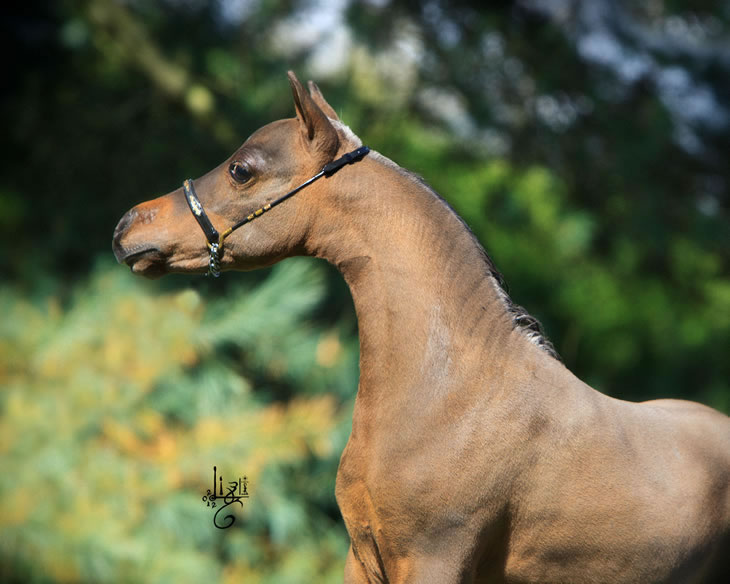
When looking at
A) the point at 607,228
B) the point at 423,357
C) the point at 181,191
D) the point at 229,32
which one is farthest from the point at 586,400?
the point at 607,228

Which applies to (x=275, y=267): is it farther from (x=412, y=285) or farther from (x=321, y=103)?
(x=412, y=285)

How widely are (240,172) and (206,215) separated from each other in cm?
13

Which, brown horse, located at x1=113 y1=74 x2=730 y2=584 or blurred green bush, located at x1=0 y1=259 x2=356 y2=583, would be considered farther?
blurred green bush, located at x1=0 y1=259 x2=356 y2=583

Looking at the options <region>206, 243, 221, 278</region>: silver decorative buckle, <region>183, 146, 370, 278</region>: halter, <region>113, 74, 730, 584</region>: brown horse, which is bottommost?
<region>113, 74, 730, 584</region>: brown horse

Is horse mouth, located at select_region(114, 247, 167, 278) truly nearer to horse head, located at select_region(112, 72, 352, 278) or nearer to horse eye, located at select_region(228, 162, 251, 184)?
horse head, located at select_region(112, 72, 352, 278)

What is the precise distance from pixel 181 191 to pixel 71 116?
4171mm

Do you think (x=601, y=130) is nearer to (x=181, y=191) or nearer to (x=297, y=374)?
(x=297, y=374)

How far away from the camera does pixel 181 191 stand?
6.27 feet


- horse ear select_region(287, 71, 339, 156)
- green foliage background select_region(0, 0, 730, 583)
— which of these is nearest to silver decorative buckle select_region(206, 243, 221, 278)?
horse ear select_region(287, 71, 339, 156)

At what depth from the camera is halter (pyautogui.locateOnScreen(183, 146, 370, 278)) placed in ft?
5.77

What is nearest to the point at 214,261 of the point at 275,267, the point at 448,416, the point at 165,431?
the point at 448,416

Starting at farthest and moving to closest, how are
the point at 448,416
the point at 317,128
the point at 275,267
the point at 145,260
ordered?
the point at 275,267 → the point at 145,260 → the point at 317,128 → the point at 448,416

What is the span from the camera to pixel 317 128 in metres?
1.76

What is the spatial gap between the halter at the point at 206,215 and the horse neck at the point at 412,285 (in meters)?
0.03
